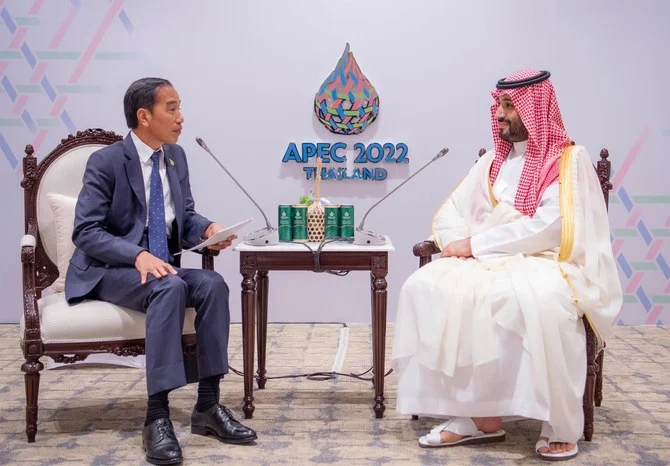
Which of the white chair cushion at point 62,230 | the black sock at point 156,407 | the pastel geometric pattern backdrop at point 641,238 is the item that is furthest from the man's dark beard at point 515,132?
the pastel geometric pattern backdrop at point 641,238

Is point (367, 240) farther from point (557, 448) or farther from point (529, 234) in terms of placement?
point (557, 448)

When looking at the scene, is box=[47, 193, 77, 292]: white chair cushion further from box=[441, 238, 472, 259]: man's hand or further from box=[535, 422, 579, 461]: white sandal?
box=[535, 422, 579, 461]: white sandal

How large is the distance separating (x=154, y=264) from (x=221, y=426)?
659 millimetres

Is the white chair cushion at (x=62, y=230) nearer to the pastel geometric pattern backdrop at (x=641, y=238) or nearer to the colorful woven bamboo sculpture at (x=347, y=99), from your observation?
the colorful woven bamboo sculpture at (x=347, y=99)

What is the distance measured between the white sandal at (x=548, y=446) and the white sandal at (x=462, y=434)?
0.60 ft

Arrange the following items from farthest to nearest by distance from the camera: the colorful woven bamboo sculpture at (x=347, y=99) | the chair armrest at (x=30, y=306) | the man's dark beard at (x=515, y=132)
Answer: the colorful woven bamboo sculpture at (x=347, y=99), the man's dark beard at (x=515, y=132), the chair armrest at (x=30, y=306)

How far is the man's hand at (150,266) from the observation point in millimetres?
3301

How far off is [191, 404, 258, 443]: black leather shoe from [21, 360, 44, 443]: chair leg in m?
0.59

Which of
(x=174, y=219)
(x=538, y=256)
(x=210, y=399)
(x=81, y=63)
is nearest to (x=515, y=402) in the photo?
(x=538, y=256)

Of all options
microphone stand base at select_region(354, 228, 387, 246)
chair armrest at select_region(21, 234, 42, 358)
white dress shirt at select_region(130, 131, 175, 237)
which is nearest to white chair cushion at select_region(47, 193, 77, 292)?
chair armrest at select_region(21, 234, 42, 358)

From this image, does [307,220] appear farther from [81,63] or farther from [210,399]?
[81,63]

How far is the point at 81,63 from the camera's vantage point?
572 centimetres

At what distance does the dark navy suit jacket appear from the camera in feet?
11.2

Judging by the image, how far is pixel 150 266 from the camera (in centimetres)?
332
